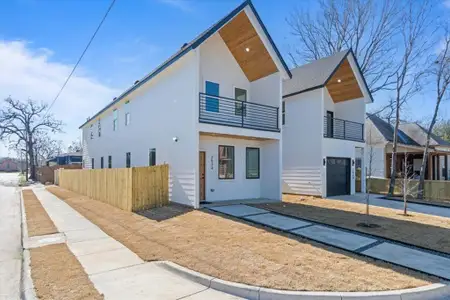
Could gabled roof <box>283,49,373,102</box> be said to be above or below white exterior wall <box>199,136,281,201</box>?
above

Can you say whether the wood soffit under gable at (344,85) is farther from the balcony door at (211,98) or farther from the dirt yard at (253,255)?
the dirt yard at (253,255)

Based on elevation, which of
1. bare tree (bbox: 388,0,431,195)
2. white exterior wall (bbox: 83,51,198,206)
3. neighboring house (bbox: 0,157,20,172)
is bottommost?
neighboring house (bbox: 0,157,20,172)

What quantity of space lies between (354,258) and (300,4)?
2458cm

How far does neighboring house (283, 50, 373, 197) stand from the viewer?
51.4ft

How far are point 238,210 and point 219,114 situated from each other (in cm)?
470

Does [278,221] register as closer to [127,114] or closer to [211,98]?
[211,98]

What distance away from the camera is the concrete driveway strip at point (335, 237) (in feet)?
22.3

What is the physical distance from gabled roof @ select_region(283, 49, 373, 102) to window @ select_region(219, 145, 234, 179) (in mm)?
5896

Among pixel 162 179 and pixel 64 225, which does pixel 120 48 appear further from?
pixel 64 225

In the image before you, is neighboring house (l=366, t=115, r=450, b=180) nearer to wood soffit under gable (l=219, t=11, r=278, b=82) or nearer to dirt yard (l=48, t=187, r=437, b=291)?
wood soffit under gable (l=219, t=11, r=278, b=82)

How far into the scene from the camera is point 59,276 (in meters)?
4.90

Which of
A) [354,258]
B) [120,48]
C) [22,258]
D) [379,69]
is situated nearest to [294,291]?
[354,258]

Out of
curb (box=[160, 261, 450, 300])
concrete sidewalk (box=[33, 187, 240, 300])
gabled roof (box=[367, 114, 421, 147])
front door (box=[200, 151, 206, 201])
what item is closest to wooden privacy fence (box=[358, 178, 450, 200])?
gabled roof (box=[367, 114, 421, 147])

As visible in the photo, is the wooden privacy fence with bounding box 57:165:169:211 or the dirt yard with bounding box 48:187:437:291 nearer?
the dirt yard with bounding box 48:187:437:291
